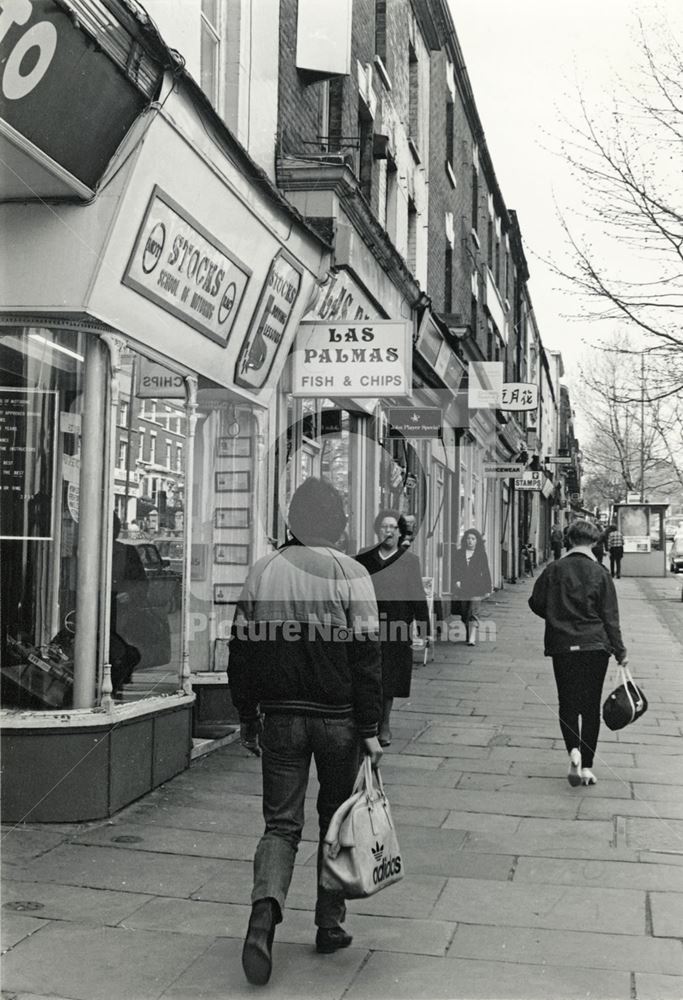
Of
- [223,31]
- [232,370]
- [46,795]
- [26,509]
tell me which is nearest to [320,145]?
[223,31]

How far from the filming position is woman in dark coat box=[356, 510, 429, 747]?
27.1 feet

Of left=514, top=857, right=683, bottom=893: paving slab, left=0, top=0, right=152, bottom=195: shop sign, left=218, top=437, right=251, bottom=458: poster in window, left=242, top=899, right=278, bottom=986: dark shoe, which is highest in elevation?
left=0, top=0, right=152, bottom=195: shop sign

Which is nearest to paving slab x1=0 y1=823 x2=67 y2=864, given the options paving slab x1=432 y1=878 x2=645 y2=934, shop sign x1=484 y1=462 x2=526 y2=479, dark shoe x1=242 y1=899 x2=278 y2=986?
dark shoe x1=242 y1=899 x2=278 y2=986

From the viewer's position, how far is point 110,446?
22.0 feet

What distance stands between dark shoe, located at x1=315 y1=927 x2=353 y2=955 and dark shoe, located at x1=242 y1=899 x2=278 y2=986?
318 millimetres

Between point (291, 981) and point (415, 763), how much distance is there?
162 inches

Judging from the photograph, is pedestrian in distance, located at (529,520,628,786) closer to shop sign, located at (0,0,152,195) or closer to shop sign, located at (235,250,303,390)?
shop sign, located at (235,250,303,390)

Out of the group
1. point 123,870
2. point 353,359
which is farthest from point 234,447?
point 123,870

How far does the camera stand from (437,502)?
68.5 ft

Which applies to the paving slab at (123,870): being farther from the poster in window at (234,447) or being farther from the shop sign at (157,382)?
the poster in window at (234,447)

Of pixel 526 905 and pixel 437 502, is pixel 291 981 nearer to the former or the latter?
pixel 526 905

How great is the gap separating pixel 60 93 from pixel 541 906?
4.44m

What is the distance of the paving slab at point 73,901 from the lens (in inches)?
186

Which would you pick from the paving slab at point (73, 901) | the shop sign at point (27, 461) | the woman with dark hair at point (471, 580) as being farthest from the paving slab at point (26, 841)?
the woman with dark hair at point (471, 580)
